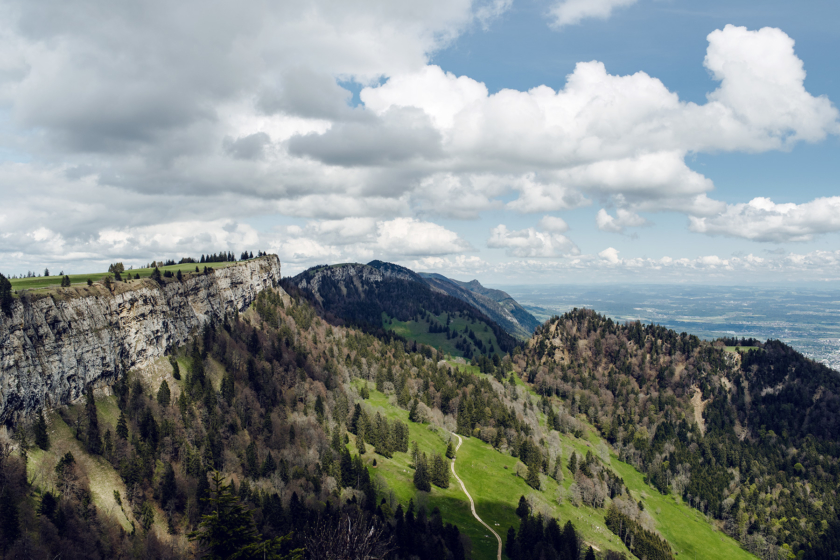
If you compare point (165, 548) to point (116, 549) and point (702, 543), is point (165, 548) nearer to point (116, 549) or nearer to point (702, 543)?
point (116, 549)

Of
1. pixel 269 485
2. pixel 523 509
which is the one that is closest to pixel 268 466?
pixel 269 485

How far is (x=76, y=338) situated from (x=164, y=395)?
31601 mm

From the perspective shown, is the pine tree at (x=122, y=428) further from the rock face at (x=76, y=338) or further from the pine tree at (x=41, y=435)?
the pine tree at (x=41, y=435)

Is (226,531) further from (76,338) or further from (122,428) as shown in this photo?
(76,338)

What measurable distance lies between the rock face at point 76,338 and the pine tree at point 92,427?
106 inches

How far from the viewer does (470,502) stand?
138 m

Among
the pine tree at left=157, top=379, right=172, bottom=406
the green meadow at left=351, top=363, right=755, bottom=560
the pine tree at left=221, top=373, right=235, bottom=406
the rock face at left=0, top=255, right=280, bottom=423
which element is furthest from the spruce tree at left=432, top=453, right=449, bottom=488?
the rock face at left=0, top=255, right=280, bottom=423

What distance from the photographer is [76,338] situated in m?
119

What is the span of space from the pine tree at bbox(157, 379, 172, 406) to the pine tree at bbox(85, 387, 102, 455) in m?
19.1

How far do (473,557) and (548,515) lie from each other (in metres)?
35.8

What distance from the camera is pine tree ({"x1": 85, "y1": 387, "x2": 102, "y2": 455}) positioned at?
110 meters

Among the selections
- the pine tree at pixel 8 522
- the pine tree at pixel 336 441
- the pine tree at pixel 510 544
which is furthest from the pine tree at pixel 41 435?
the pine tree at pixel 510 544

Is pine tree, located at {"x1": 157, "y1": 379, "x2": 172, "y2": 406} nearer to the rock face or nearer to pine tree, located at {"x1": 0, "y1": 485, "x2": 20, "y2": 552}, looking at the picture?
the rock face

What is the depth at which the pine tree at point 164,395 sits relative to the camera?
5408 inches
